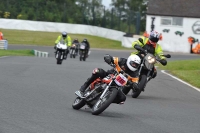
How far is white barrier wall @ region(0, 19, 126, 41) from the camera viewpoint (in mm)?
61653

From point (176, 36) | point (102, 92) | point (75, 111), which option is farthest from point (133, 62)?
point (176, 36)

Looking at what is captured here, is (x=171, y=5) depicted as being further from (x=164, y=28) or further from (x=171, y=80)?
(x=171, y=80)

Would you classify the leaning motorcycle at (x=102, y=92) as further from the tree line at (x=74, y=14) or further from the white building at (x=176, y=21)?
the tree line at (x=74, y=14)

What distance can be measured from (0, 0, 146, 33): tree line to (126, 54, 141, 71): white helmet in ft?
164

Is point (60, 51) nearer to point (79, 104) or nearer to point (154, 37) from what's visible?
point (154, 37)

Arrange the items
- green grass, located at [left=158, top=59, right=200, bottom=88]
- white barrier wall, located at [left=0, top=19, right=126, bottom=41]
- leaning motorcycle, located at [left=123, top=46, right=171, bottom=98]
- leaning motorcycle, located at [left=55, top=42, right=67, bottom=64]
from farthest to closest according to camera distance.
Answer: white barrier wall, located at [left=0, top=19, right=126, bottom=41]
leaning motorcycle, located at [left=55, top=42, right=67, bottom=64]
green grass, located at [left=158, top=59, right=200, bottom=88]
leaning motorcycle, located at [left=123, top=46, right=171, bottom=98]

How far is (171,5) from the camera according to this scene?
6050cm

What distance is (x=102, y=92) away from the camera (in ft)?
37.8

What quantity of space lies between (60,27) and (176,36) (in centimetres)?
1231

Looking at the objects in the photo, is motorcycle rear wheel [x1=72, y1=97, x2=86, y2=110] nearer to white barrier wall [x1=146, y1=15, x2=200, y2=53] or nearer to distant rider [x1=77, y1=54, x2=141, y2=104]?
distant rider [x1=77, y1=54, x2=141, y2=104]

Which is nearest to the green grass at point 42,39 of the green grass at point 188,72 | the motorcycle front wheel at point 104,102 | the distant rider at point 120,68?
the green grass at point 188,72

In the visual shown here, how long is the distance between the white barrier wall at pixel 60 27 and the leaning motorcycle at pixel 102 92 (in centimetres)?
5044

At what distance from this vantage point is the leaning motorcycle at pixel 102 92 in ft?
36.8

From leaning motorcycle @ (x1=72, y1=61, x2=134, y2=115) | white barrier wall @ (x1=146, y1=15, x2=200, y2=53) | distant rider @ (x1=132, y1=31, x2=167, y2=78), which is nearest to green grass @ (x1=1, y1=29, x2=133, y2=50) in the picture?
white barrier wall @ (x1=146, y1=15, x2=200, y2=53)
